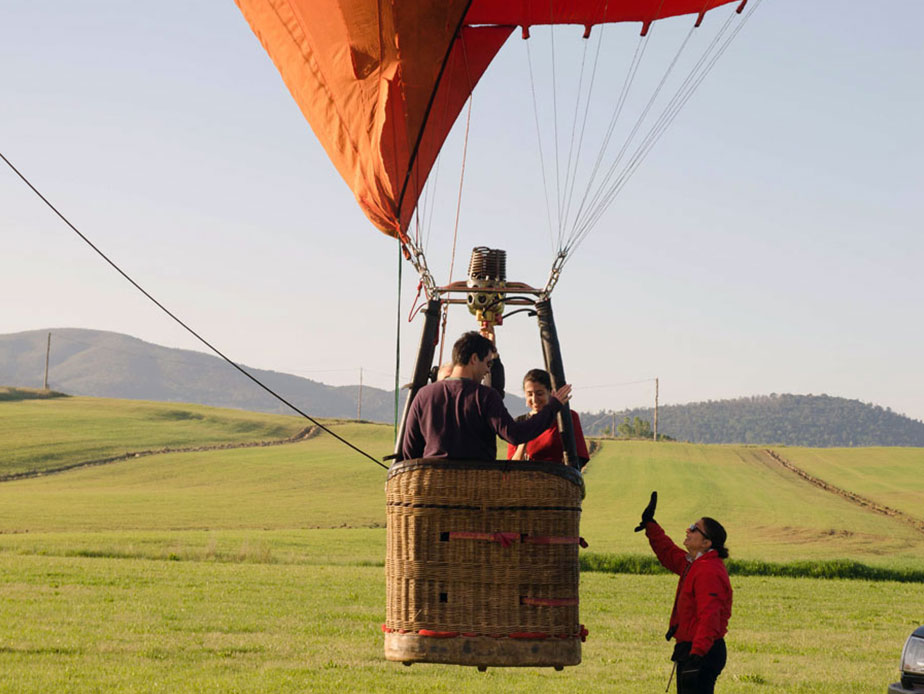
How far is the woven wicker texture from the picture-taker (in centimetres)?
657

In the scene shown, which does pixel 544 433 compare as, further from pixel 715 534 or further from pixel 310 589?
pixel 310 589

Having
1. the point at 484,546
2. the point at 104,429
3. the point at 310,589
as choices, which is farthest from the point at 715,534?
the point at 104,429

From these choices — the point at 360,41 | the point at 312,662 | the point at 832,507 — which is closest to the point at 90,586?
the point at 312,662

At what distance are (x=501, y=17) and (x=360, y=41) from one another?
7.87ft

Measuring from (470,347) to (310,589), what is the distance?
47.2 feet

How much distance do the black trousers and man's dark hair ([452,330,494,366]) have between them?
207cm

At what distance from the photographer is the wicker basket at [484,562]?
6.57m

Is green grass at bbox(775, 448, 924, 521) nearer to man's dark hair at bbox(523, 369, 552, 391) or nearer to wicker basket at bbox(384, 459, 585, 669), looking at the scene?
man's dark hair at bbox(523, 369, 552, 391)

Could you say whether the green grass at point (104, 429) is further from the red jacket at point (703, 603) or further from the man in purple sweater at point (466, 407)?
the red jacket at point (703, 603)

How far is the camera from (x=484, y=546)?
21.8ft

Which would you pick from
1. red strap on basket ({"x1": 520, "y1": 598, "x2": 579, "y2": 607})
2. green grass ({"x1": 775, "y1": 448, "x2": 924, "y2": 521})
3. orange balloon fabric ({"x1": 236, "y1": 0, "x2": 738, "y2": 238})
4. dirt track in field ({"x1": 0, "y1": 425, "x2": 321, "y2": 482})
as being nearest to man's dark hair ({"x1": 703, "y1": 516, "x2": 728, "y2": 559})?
red strap on basket ({"x1": 520, "y1": 598, "x2": 579, "y2": 607})

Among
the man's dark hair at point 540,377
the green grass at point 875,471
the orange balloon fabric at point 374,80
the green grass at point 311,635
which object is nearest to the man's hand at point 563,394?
the man's dark hair at point 540,377

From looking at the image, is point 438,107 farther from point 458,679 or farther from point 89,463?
point 89,463

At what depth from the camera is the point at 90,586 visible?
19547mm
